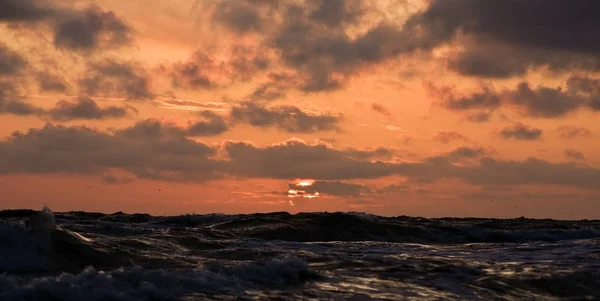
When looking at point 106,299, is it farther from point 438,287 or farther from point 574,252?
point 574,252

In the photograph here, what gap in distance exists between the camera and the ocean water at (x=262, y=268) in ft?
45.8

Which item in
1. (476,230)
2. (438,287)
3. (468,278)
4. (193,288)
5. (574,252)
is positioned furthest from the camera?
(476,230)

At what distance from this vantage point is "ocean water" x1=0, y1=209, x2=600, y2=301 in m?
14.0

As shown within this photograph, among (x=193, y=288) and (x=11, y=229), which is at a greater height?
(x=11, y=229)

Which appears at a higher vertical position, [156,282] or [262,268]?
[262,268]

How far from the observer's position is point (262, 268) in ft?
53.3

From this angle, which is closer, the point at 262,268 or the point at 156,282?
the point at 156,282

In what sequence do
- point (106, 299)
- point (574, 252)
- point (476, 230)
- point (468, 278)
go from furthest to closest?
point (476, 230)
point (574, 252)
point (468, 278)
point (106, 299)

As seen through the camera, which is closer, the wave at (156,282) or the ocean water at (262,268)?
the wave at (156,282)

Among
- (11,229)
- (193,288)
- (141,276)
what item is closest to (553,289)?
(193,288)

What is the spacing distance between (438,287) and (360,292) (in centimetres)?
230

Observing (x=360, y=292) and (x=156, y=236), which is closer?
(x=360, y=292)

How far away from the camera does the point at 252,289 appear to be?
48.1 feet

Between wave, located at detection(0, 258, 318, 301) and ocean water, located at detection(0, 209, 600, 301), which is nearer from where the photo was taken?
wave, located at detection(0, 258, 318, 301)
